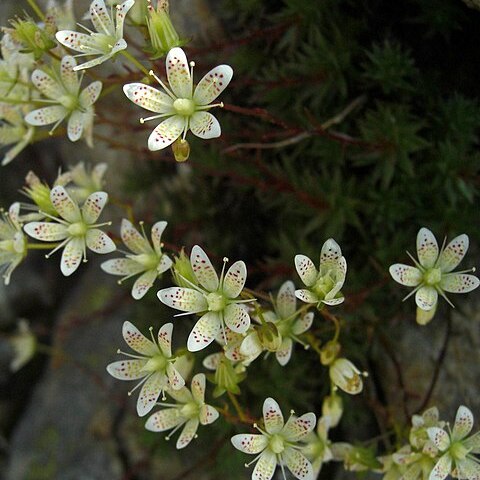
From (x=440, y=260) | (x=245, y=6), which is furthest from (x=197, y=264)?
(x=245, y=6)

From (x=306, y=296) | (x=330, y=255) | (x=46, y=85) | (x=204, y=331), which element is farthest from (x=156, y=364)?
(x=46, y=85)

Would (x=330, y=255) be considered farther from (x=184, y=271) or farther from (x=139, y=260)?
(x=139, y=260)

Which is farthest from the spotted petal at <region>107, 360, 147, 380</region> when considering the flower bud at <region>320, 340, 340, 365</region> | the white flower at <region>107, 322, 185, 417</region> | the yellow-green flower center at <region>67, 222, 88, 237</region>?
the flower bud at <region>320, 340, 340, 365</region>

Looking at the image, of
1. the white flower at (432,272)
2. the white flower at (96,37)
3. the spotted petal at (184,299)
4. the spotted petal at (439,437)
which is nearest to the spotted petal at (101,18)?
the white flower at (96,37)

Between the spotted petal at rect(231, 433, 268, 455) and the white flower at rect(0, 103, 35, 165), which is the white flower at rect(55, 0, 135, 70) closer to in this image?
the white flower at rect(0, 103, 35, 165)

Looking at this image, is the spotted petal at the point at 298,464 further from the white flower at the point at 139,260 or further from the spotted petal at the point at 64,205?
the spotted petal at the point at 64,205

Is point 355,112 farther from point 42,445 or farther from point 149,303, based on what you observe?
point 42,445
